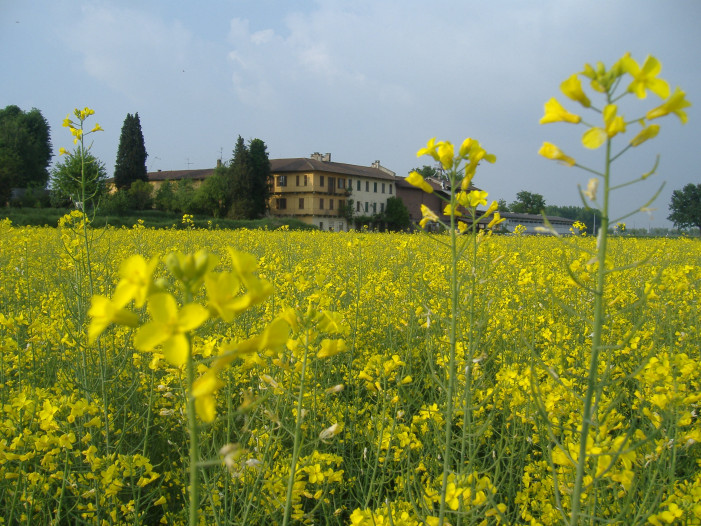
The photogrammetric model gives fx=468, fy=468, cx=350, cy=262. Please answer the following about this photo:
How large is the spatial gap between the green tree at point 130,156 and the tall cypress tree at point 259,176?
10.4m

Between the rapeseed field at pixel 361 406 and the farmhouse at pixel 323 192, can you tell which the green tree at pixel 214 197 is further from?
the rapeseed field at pixel 361 406

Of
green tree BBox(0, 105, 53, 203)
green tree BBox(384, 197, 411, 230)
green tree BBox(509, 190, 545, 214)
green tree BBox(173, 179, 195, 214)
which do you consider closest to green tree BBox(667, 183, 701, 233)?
green tree BBox(509, 190, 545, 214)

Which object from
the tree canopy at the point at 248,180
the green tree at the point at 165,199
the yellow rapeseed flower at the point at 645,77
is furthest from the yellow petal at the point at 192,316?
the green tree at the point at 165,199

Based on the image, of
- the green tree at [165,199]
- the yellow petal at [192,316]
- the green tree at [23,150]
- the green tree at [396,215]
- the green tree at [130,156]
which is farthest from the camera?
the green tree at [396,215]

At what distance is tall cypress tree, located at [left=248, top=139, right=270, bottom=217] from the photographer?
39.1m

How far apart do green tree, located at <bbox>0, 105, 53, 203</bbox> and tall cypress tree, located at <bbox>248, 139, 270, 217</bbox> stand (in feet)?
52.9

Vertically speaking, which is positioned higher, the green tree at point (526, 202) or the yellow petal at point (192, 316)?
Answer: the green tree at point (526, 202)

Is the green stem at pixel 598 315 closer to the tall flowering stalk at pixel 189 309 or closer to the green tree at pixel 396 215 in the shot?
the tall flowering stalk at pixel 189 309

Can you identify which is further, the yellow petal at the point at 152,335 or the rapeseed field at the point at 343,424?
the rapeseed field at the point at 343,424

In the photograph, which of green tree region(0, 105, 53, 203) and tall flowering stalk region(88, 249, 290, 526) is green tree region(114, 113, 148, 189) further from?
tall flowering stalk region(88, 249, 290, 526)

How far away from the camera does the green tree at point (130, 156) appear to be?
1631 inches

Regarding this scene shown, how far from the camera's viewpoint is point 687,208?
6297 centimetres

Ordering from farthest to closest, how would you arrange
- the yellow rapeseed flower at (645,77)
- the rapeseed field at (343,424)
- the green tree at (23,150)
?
the green tree at (23,150)
the rapeseed field at (343,424)
the yellow rapeseed flower at (645,77)

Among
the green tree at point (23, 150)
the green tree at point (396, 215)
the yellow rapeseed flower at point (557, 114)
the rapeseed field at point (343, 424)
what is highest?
the green tree at point (23, 150)
